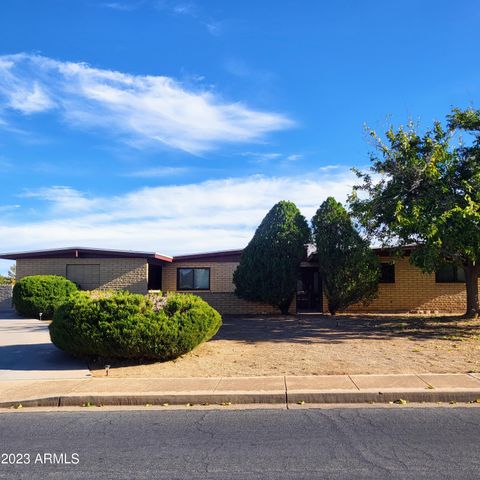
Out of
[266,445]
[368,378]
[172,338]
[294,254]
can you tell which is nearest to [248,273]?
[294,254]

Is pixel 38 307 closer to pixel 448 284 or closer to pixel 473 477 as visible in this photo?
pixel 448 284

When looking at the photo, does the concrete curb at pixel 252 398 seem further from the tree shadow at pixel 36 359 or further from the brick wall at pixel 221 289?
the brick wall at pixel 221 289

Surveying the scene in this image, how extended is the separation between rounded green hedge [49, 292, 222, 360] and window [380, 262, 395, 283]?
12403 mm

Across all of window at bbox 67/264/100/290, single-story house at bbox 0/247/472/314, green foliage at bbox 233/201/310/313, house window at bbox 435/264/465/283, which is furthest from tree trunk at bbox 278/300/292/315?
window at bbox 67/264/100/290

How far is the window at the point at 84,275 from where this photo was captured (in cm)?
2194

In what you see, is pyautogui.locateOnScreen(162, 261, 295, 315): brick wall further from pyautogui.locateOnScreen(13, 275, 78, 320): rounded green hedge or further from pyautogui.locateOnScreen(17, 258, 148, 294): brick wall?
pyautogui.locateOnScreen(13, 275, 78, 320): rounded green hedge

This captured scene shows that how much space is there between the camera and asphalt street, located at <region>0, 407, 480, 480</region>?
4.80 metres

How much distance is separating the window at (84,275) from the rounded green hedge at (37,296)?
87.9 inches

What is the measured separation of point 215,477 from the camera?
4.66 metres

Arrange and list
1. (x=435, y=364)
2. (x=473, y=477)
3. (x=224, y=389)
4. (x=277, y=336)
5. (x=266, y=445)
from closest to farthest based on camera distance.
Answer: (x=473, y=477), (x=266, y=445), (x=224, y=389), (x=435, y=364), (x=277, y=336)

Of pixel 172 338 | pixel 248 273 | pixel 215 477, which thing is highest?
pixel 248 273

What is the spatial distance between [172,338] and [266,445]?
466 centimetres

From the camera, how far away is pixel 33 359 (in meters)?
10.9

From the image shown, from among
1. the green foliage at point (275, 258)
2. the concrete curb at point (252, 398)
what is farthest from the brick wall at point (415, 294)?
the concrete curb at point (252, 398)
